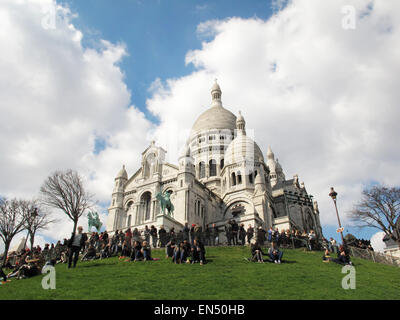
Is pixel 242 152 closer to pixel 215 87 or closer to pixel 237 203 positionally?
pixel 237 203

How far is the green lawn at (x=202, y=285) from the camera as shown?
9164 millimetres

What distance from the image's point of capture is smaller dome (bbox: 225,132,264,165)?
45.0 m

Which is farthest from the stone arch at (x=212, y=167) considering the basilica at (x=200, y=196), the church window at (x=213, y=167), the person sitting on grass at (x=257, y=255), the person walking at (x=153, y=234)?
the person sitting on grass at (x=257, y=255)

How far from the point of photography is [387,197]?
1163 inches

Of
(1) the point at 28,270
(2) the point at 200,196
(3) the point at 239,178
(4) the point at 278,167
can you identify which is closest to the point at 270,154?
(4) the point at 278,167

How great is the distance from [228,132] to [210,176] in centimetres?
1066

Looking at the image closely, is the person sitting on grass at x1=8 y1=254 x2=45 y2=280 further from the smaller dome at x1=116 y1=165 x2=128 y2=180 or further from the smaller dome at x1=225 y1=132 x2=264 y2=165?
the smaller dome at x1=225 y1=132 x2=264 y2=165

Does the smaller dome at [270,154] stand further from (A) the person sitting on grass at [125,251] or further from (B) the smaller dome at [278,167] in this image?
(A) the person sitting on grass at [125,251]

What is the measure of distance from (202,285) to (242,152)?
36.2 metres

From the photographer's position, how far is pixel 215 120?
6203 centimetres

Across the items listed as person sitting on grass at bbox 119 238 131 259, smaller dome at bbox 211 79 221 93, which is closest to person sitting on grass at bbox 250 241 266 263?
person sitting on grass at bbox 119 238 131 259

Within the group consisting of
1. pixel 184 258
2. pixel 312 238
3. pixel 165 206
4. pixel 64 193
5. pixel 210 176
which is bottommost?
pixel 184 258
